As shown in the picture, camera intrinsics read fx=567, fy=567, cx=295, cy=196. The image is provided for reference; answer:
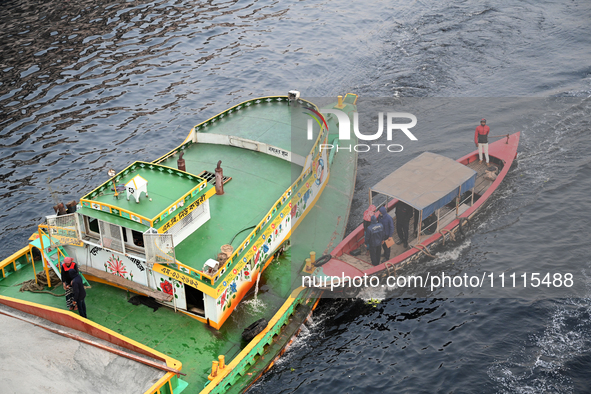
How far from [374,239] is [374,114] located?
15666mm

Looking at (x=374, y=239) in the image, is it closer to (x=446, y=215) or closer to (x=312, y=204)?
(x=312, y=204)

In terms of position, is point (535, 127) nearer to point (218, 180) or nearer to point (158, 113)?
point (218, 180)

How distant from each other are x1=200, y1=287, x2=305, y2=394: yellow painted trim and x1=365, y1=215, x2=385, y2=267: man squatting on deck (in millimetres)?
3654

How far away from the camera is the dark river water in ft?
68.5

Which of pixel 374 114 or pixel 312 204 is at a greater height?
pixel 312 204

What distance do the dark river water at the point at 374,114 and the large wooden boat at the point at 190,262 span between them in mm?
1981

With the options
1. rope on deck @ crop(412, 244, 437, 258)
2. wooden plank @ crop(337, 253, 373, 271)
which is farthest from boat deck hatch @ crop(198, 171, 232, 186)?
rope on deck @ crop(412, 244, 437, 258)

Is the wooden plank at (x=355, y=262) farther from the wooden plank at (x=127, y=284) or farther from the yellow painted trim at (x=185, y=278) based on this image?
the wooden plank at (x=127, y=284)

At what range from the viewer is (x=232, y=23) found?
1982 inches

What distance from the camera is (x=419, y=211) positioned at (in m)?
23.6

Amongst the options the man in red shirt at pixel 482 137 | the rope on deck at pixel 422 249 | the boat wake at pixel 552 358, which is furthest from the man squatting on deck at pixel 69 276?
the man in red shirt at pixel 482 137

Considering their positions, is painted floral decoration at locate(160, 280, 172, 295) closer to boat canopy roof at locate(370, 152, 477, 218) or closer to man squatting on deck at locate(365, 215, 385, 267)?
man squatting on deck at locate(365, 215, 385, 267)

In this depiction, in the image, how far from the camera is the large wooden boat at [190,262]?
18281 mm

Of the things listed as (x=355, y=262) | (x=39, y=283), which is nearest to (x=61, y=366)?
(x=39, y=283)
